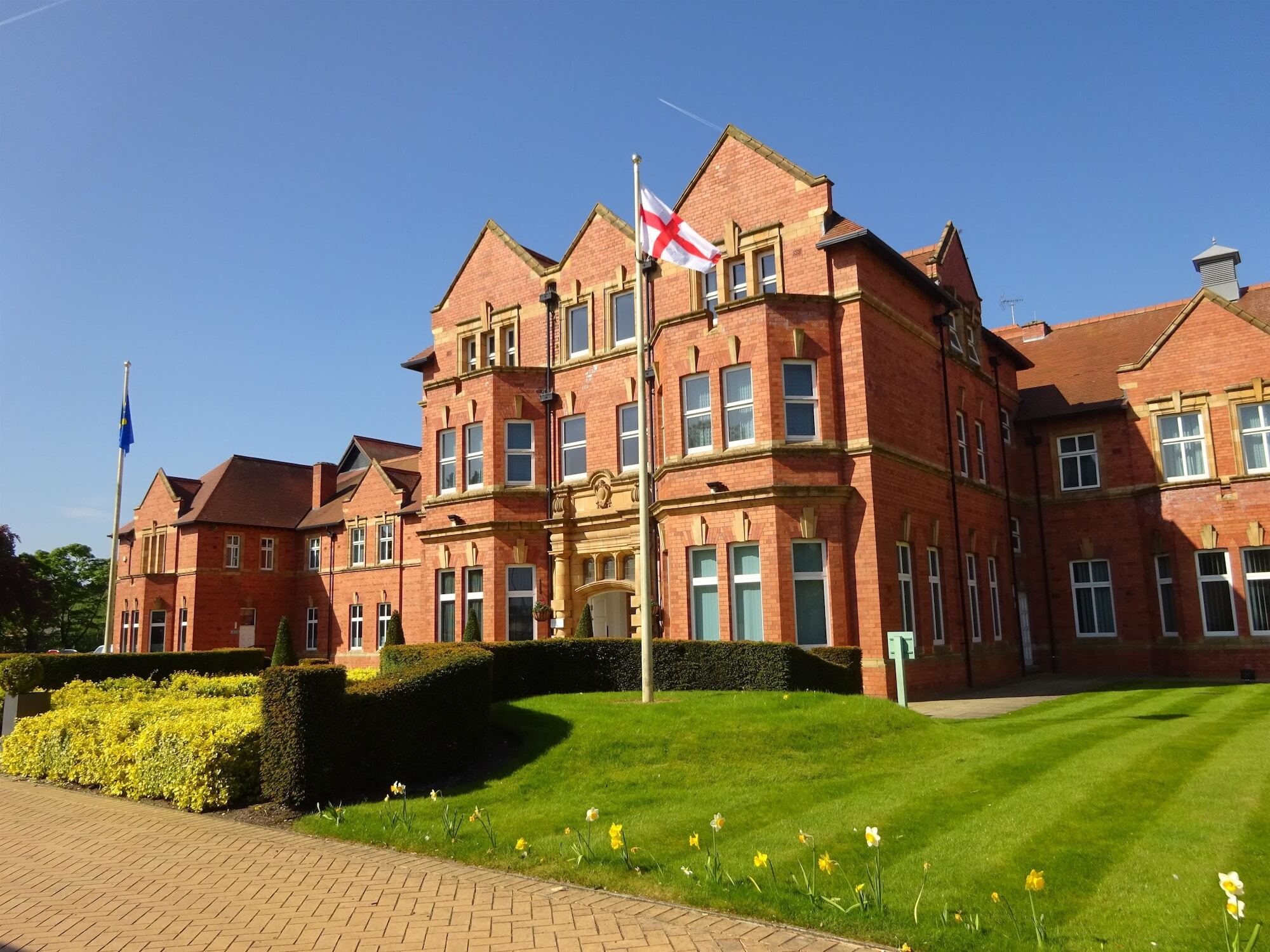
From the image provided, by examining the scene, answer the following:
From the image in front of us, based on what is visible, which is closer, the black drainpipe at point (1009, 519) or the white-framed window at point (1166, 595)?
the white-framed window at point (1166, 595)

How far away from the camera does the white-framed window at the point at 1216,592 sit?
26141 mm

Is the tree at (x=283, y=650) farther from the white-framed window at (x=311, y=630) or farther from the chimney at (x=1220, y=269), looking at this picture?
the chimney at (x=1220, y=269)

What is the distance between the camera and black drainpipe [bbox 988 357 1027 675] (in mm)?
28828

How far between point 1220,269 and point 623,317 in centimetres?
2345

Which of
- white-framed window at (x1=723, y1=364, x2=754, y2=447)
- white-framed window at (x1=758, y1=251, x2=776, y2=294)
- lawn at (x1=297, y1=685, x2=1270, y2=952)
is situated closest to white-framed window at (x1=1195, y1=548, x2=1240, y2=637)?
lawn at (x1=297, y1=685, x2=1270, y2=952)

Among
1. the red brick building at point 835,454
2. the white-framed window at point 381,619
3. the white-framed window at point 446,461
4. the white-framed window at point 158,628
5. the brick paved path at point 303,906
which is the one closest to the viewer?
the brick paved path at point 303,906

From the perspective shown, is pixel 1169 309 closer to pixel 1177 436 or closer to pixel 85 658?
pixel 1177 436

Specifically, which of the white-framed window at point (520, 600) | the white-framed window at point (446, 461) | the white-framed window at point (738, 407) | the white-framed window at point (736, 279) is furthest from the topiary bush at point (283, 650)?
the white-framed window at point (736, 279)

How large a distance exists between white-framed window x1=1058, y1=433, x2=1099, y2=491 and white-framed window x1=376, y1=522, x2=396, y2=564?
27744mm

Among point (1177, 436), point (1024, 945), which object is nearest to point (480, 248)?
point (1177, 436)

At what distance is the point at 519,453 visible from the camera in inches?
1059

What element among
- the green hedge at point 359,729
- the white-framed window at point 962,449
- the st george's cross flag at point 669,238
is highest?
the st george's cross flag at point 669,238

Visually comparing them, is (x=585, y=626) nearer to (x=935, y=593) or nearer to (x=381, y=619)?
(x=935, y=593)

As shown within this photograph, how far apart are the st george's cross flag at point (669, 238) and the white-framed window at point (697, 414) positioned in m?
5.64
